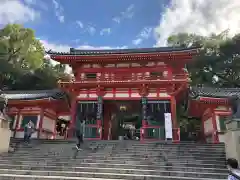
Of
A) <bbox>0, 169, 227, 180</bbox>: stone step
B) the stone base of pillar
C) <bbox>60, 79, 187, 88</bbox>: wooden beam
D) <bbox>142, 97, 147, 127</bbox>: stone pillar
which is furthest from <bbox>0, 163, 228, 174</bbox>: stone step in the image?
<bbox>60, 79, 187, 88</bbox>: wooden beam

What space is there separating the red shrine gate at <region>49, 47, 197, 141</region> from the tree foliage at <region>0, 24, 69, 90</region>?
14.6 meters

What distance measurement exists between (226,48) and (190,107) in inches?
761

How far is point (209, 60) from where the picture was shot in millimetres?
33562

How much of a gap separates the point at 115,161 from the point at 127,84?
8.16 metres

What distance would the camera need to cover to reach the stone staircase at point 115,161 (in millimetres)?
8344

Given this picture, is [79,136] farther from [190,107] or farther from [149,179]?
[190,107]

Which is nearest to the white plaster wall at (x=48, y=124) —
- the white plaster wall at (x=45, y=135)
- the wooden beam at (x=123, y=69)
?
the white plaster wall at (x=45, y=135)

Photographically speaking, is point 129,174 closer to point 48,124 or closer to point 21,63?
point 48,124

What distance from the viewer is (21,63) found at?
32.4m

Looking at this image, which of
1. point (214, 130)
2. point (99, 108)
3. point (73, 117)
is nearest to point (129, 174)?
point (99, 108)

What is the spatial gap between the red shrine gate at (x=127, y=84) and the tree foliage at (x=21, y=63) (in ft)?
47.8

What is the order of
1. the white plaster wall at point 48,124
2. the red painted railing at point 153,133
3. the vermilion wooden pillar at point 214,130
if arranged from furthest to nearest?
the white plaster wall at point 48,124
the vermilion wooden pillar at point 214,130
the red painted railing at point 153,133

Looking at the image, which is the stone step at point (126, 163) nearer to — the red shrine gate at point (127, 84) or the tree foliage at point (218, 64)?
the red shrine gate at point (127, 84)

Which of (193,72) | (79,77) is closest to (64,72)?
(79,77)
